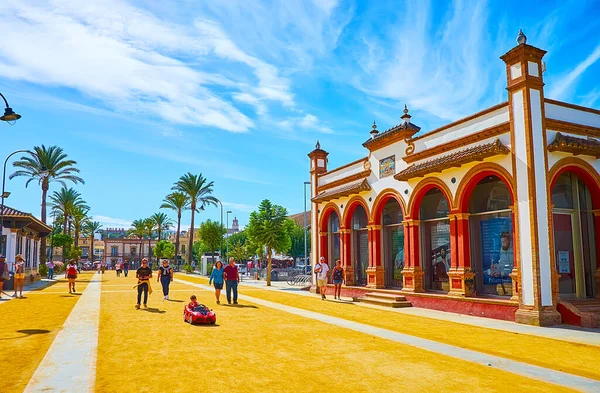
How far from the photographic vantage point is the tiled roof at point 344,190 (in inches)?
879

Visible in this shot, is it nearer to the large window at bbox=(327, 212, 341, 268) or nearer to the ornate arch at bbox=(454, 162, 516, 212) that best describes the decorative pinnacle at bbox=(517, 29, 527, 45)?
the ornate arch at bbox=(454, 162, 516, 212)

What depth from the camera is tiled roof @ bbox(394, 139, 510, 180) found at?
48.4ft

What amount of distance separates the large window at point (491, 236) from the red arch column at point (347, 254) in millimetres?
7926

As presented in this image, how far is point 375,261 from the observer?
2167 cm

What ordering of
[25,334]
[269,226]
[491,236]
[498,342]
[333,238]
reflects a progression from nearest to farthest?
1. [498,342]
2. [25,334]
3. [491,236]
4. [333,238]
5. [269,226]

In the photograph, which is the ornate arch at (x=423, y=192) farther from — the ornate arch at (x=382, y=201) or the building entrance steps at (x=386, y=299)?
the building entrance steps at (x=386, y=299)

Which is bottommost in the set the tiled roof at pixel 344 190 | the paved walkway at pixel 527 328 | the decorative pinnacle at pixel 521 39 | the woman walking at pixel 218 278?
the paved walkway at pixel 527 328

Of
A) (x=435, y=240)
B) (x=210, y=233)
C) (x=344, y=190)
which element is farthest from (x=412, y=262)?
(x=210, y=233)

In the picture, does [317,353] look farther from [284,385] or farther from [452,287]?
[452,287]

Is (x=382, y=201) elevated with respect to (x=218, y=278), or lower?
elevated

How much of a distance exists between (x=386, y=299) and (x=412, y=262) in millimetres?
1828

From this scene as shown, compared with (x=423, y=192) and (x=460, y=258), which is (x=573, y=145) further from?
(x=423, y=192)

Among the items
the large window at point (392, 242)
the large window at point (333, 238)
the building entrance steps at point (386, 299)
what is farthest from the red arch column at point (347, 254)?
the building entrance steps at point (386, 299)

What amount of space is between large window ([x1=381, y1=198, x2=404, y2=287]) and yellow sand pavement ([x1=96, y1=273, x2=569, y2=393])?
8937 mm
